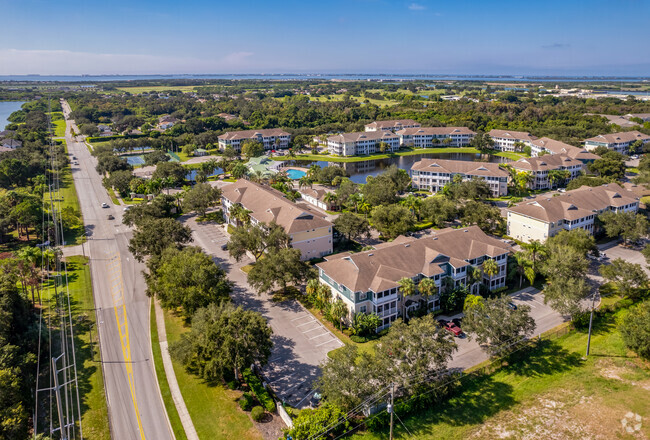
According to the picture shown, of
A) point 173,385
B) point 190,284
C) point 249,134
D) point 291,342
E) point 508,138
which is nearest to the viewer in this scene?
point 173,385

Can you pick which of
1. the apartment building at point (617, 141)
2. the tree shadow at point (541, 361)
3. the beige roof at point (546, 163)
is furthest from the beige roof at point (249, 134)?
the tree shadow at point (541, 361)

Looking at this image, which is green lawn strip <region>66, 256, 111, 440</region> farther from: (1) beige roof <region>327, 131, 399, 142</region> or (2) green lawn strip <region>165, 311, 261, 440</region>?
(1) beige roof <region>327, 131, 399, 142</region>

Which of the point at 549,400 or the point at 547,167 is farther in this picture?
the point at 547,167

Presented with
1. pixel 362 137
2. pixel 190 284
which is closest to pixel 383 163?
pixel 362 137

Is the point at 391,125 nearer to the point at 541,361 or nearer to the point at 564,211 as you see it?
the point at 564,211

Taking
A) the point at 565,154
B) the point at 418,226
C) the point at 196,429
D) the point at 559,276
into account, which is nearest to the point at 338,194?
the point at 418,226

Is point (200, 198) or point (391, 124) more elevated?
point (391, 124)
